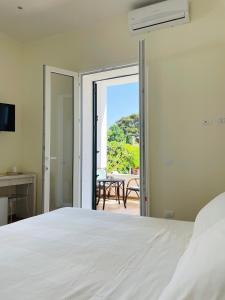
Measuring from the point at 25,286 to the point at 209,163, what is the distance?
2416 mm

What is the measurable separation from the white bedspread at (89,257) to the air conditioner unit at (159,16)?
2.30 metres

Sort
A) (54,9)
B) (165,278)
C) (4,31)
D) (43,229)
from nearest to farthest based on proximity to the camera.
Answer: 1. (165,278)
2. (43,229)
3. (54,9)
4. (4,31)

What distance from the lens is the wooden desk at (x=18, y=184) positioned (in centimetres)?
383

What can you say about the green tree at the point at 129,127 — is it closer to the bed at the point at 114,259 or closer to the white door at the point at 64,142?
the white door at the point at 64,142

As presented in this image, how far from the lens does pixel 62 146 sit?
4.07 m

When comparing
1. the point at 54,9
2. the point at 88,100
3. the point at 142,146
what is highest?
the point at 54,9

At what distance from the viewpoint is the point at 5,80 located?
425cm

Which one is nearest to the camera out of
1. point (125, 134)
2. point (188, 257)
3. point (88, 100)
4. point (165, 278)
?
point (188, 257)

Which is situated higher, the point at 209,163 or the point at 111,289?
the point at 209,163

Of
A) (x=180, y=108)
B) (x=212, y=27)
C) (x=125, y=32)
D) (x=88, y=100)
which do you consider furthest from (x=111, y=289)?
(x=88, y=100)

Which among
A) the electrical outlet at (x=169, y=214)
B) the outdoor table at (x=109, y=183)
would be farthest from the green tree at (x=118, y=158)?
the electrical outlet at (x=169, y=214)

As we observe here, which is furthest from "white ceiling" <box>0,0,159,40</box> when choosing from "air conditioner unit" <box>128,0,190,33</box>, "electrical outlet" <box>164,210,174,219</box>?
"electrical outlet" <box>164,210,174,219</box>

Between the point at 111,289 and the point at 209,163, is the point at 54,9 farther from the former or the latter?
the point at 111,289

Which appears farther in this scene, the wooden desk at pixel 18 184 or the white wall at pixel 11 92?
the white wall at pixel 11 92
